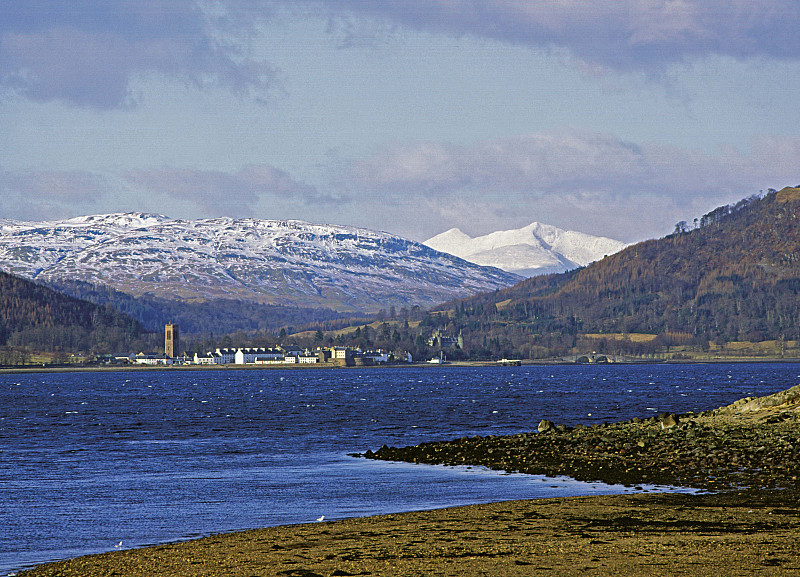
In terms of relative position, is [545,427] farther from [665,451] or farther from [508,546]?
[508,546]

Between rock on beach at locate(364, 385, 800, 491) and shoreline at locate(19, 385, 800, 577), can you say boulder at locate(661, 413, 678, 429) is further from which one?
shoreline at locate(19, 385, 800, 577)

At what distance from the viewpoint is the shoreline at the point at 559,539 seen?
2434 cm

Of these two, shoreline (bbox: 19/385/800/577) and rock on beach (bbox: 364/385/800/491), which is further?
rock on beach (bbox: 364/385/800/491)

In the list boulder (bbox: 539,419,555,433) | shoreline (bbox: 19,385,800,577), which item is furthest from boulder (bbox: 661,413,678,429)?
shoreline (bbox: 19,385,800,577)

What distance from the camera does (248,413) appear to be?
109 metres

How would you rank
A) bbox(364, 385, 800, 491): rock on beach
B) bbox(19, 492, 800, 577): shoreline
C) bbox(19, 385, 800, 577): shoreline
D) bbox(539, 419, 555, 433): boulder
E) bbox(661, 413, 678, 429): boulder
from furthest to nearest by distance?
bbox(539, 419, 555, 433): boulder → bbox(661, 413, 678, 429): boulder → bbox(364, 385, 800, 491): rock on beach → bbox(19, 385, 800, 577): shoreline → bbox(19, 492, 800, 577): shoreline

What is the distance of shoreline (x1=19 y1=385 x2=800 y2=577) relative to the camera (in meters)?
24.3

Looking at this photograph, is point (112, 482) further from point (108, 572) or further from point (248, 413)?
point (248, 413)

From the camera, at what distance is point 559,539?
27781 mm

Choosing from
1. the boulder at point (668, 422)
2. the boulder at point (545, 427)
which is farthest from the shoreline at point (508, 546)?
the boulder at point (545, 427)

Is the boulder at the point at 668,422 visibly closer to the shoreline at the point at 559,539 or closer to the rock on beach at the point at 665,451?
the rock on beach at the point at 665,451

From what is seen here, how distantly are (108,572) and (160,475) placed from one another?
25.5 metres

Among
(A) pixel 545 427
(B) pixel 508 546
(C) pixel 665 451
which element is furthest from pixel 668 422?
(B) pixel 508 546

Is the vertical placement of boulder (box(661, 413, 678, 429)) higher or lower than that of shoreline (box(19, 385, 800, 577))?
higher
